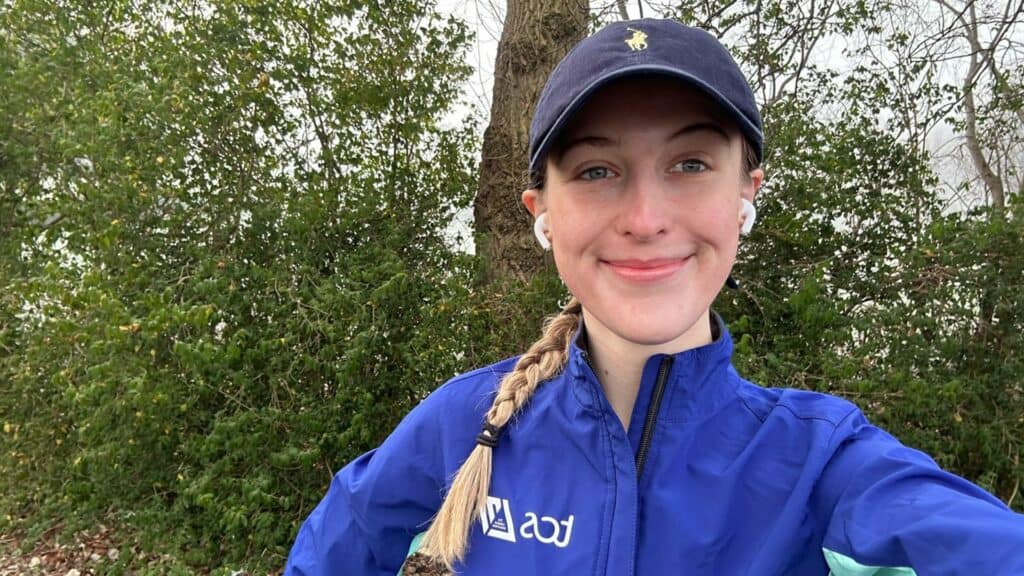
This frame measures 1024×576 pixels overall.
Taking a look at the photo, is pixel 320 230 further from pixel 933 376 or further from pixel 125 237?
pixel 933 376

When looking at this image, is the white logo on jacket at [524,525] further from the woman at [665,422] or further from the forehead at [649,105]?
the forehead at [649,105]

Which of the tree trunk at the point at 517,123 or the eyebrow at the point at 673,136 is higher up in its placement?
the tree trunk at the point at 517,123

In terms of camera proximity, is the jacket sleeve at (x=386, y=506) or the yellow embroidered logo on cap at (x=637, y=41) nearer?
the yellow embroidered logo on cap at (x=637, y=41)

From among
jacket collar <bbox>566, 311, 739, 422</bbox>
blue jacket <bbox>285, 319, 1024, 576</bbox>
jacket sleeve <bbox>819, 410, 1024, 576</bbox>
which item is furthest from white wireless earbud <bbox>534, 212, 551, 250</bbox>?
jacket sleeve <bbox>819, 410, 1024, 576</bbox>

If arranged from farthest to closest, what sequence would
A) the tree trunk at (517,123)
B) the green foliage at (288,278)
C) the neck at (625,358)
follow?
the tree trunk at (517,123), the green foliage at (288,278), the neck at (625,358)

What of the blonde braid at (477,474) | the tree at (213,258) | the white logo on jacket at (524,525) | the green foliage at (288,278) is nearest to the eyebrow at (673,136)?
the blonde braid at (477,474)

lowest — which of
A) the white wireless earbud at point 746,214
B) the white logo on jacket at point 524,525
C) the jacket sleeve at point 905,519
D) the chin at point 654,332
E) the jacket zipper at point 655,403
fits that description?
the white logo on jacket at point 524,525

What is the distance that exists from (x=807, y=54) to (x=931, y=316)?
2.94 metres

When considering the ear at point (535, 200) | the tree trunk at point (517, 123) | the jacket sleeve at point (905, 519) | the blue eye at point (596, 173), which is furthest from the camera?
the tree trunk at point (517, 123)

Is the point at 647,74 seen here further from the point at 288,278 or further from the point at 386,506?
the point at 288,278

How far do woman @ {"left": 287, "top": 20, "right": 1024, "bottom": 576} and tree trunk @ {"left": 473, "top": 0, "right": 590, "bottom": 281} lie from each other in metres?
3.19

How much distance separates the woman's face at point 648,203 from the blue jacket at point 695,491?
125 millimetres

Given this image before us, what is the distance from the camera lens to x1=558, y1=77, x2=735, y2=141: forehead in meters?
1.02

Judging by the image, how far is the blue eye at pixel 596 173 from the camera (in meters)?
1.08
